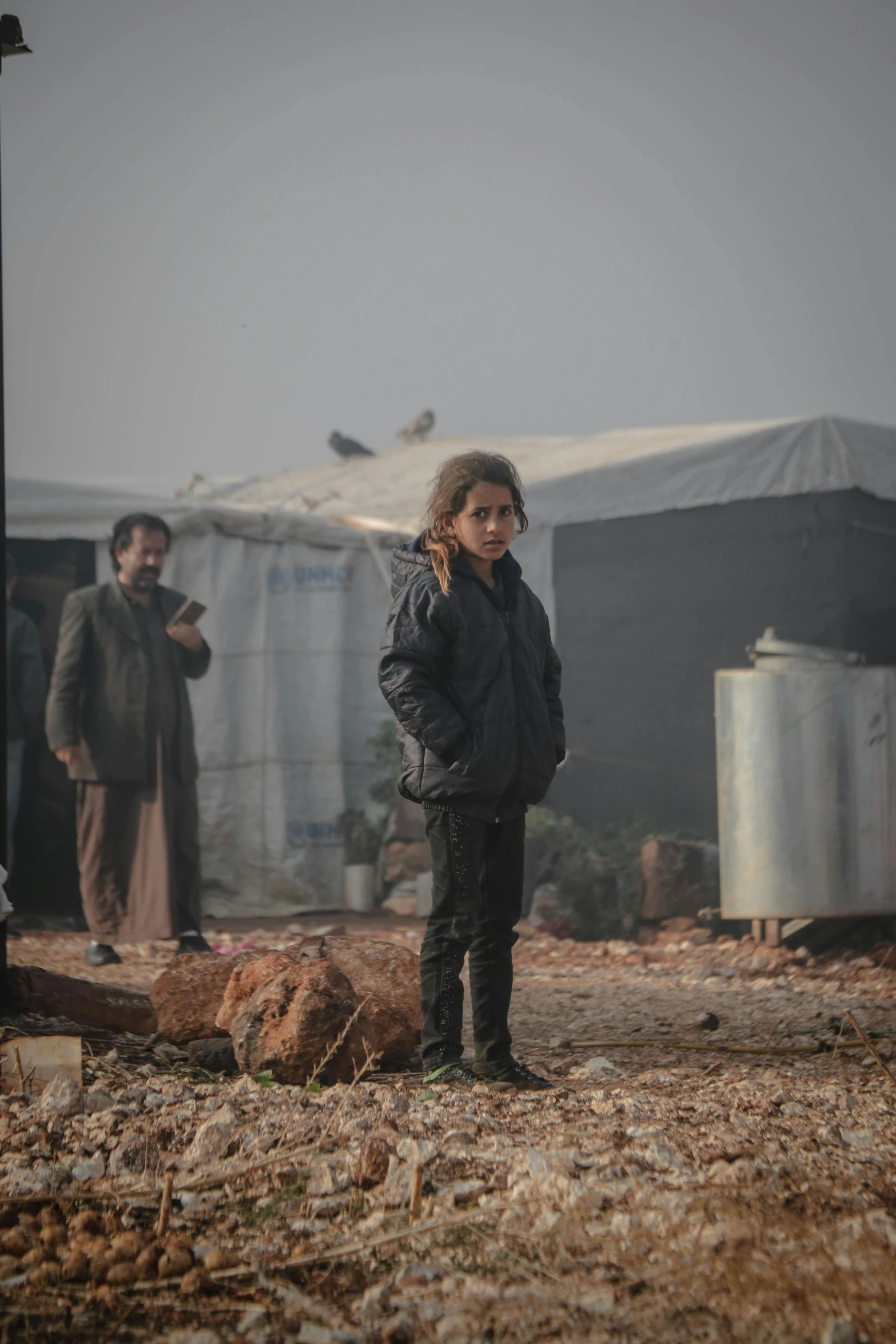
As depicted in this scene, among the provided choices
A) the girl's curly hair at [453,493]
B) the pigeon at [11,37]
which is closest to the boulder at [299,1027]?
the girl's curly hair at [453,493]

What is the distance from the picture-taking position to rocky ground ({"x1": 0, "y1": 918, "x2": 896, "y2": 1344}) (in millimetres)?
1648

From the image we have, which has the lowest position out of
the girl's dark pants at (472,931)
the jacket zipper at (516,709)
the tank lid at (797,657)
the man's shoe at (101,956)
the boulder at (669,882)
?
the man's shoe at (101,956)

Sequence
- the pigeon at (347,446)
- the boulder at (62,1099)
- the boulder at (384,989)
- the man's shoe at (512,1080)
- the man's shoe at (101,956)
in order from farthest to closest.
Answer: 1. the pigeon at (347,446)
2. the man's shoe at (101,956)
3. the boulder at (384,989)
4. the man's shoe at (512,1080)
5. the boulder at (62,1099)

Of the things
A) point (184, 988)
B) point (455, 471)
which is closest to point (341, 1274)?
point (184, 988)

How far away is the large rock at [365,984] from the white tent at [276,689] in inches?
167

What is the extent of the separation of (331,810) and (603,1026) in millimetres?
4108

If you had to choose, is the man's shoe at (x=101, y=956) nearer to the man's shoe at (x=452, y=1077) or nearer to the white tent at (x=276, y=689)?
the white tent at (x=276, y=689)

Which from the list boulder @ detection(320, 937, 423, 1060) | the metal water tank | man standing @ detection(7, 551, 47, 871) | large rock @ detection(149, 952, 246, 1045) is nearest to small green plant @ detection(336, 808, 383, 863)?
man standing @ detection(7, 551, 47, 871)

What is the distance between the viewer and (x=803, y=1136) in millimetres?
2342

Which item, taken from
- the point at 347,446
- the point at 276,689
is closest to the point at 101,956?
the point at 276,689

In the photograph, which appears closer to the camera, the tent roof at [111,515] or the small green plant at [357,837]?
the tent roof at [111,515]

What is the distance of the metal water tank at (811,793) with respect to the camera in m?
5.73

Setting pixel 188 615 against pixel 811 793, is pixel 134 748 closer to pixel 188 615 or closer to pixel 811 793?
pixel 188 615

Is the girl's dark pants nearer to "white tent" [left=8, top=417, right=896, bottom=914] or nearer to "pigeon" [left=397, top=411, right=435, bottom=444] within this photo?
"white tent" [left=8, top=417, right=896, bottom=914]
